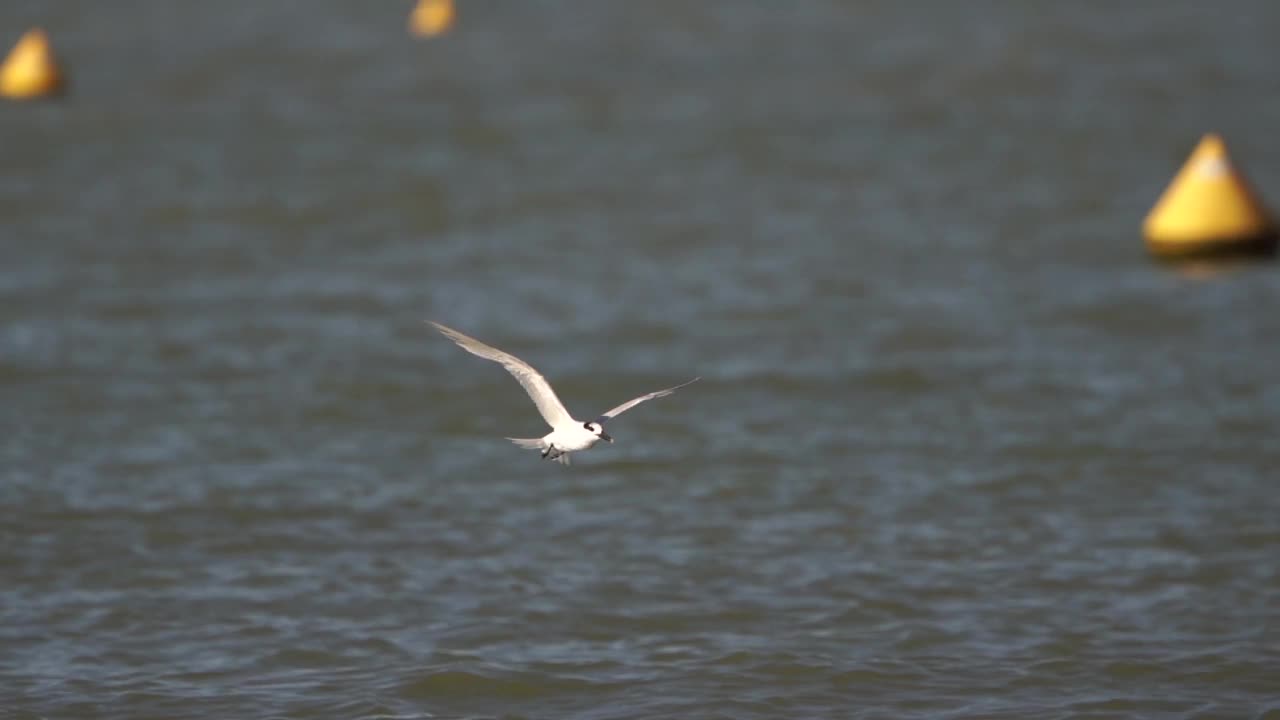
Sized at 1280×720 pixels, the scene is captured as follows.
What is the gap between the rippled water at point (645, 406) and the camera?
388 inches

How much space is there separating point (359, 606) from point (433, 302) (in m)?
7.92

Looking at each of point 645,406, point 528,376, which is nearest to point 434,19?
point 645,406

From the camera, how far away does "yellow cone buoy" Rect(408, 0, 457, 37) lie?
3547 centimetres

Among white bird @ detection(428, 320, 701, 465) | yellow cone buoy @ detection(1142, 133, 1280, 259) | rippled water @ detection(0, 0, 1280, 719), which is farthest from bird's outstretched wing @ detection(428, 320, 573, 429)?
yellow cone buoy @ detection(1142, 133, 1280, 259)

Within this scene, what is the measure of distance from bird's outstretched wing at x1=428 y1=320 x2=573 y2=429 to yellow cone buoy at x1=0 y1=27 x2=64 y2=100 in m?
24.9

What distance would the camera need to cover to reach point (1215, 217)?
18.8 m

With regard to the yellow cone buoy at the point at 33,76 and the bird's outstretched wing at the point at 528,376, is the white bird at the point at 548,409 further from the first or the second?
the yellow cone buoy at the point at 33,76

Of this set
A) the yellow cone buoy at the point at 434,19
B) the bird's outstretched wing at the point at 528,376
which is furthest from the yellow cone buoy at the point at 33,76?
the bird's outstretched wing at the point at 528,376

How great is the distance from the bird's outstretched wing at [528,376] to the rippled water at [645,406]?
10.2 feet

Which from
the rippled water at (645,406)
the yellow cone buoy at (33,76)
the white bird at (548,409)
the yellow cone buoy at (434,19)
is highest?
the yellow cone buoy at (434,19)

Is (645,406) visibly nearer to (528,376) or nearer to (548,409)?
(548,409)

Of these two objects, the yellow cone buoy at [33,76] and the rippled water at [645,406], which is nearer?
the rippled water at [645,406]

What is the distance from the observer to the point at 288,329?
17219 mm

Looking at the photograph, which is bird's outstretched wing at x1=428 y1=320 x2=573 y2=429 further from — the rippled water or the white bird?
the rippled water
